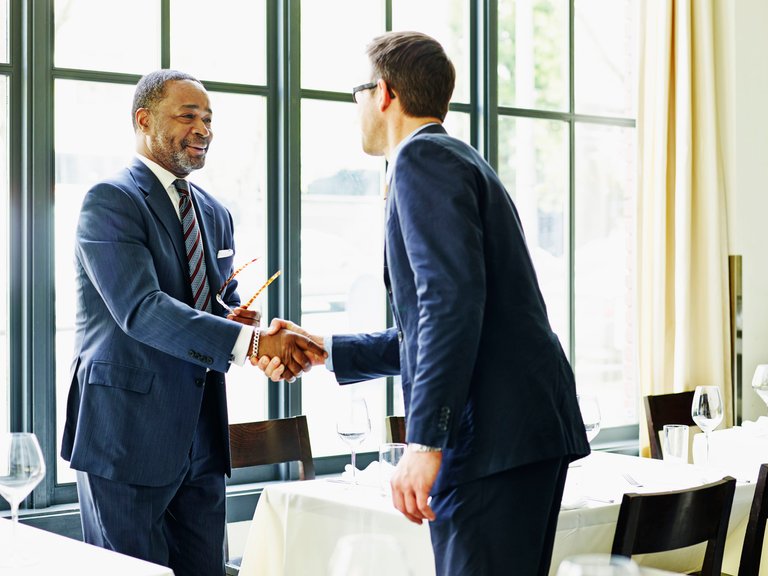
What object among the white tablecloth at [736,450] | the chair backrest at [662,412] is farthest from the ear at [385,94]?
the chair backrest at [662,412]

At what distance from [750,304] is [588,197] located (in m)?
0.90

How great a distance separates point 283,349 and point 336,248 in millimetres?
1312

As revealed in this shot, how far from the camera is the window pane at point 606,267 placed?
4633mm

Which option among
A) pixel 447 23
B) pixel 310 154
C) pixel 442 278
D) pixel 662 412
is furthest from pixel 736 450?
pixel 447 23

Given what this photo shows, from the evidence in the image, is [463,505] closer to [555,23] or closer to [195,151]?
[195,151]

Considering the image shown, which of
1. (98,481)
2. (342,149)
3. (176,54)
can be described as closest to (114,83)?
(176,54)

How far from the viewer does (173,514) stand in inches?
101

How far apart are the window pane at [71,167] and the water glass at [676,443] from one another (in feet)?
6.62

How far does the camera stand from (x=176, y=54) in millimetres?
3637

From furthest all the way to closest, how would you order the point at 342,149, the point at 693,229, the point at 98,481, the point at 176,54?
the point at 693,229
the point at 342,149
the point at 176,54
the point at 98,481

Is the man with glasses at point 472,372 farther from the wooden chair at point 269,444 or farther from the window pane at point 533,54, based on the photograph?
the window pane at point 533,54

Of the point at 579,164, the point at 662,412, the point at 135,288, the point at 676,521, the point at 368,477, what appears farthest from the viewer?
the point at 579,164

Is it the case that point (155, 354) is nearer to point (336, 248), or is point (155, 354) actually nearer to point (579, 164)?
point (336, 248)

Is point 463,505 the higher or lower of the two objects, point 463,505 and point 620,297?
the lower
